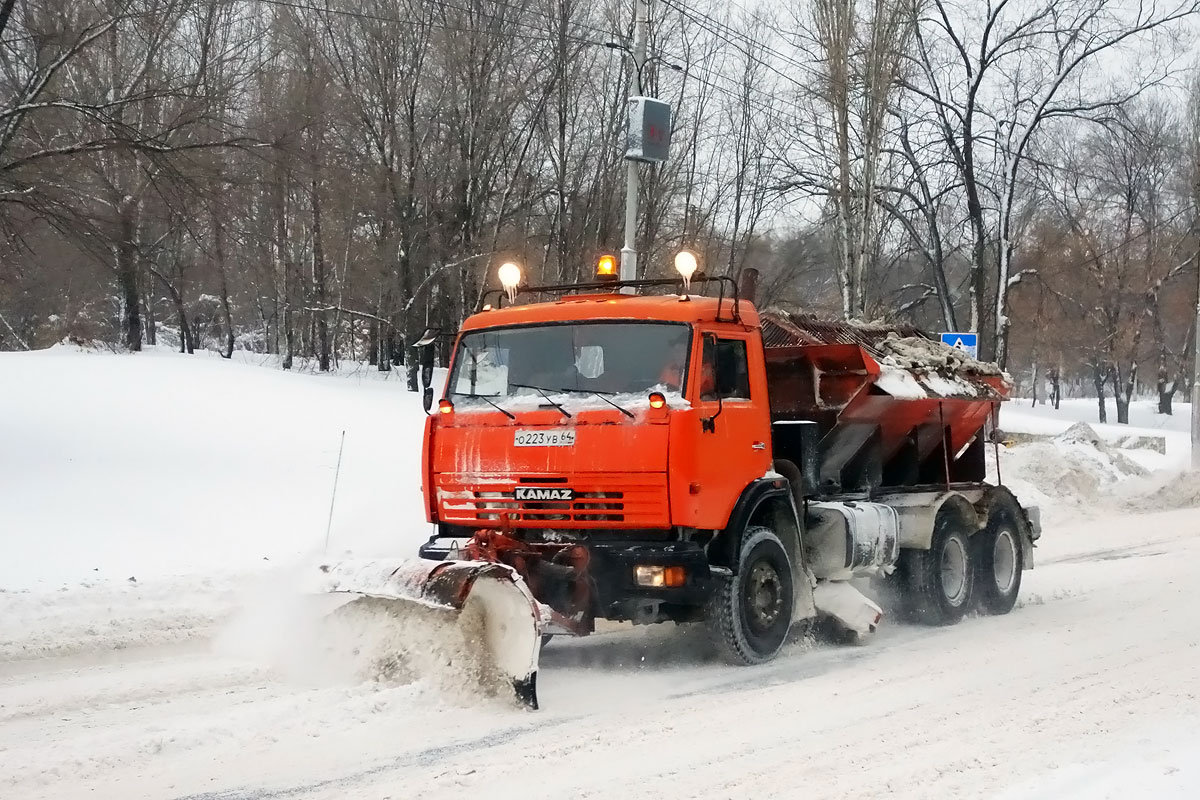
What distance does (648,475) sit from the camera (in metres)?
7.62

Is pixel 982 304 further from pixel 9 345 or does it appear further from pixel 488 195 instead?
pixel 9 345

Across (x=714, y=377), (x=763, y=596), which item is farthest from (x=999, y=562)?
(x=714, y=377)

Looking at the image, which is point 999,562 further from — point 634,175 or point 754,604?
point 634,175

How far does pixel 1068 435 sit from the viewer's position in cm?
2630

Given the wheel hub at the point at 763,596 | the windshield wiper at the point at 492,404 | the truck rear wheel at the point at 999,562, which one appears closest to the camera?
the windshield wiper at the point at 492,404

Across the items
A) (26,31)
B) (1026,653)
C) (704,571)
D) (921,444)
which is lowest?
(1026,653)

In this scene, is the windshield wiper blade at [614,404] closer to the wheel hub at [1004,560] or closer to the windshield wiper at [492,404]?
the windshield wiper at [492,404]

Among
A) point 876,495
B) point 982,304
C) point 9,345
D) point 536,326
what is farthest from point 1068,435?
point 9,345

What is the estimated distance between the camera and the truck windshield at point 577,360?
7980 mm

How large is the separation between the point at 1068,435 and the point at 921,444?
55.6ft

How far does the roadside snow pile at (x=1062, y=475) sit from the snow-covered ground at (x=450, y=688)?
16.1 ft

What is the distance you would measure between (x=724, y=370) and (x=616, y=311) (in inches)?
34.4

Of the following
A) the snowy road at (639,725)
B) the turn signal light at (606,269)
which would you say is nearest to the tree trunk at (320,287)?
the turn signal light at (606,269)

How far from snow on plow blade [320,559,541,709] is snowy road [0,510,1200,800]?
0.86 feet
